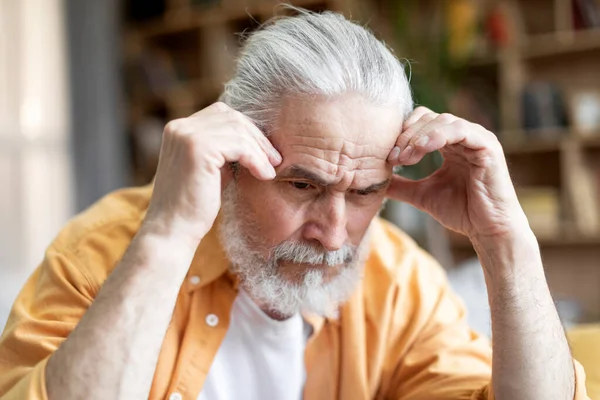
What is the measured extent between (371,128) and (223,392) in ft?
1.99

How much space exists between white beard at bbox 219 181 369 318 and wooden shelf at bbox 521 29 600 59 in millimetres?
2206

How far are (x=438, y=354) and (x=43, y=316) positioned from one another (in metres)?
0.77

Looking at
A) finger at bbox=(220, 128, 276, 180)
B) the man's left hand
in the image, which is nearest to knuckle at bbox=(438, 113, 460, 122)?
the man's left hand

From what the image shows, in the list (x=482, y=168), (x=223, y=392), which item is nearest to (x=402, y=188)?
(x=482, y=168)

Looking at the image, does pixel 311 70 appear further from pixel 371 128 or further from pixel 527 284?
pixel 527 284

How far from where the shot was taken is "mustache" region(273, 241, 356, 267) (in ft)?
3.88

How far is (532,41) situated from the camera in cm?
320

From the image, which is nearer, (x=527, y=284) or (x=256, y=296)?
(x=527, y=284)

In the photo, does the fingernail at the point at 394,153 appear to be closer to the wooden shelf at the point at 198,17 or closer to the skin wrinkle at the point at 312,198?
the skin wrinkle at the point at 312,198

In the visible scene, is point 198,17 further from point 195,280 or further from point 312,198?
point 312,198

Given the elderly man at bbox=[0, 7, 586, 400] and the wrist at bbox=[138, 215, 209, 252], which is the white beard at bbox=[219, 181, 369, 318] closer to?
the elderly man at bbox=[0, 7, 586, 400]

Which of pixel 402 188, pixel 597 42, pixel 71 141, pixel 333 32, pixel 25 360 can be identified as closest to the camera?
pixel 25 360

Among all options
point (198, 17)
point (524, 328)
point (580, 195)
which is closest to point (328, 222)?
point (524, 328)

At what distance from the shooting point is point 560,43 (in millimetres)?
3059
